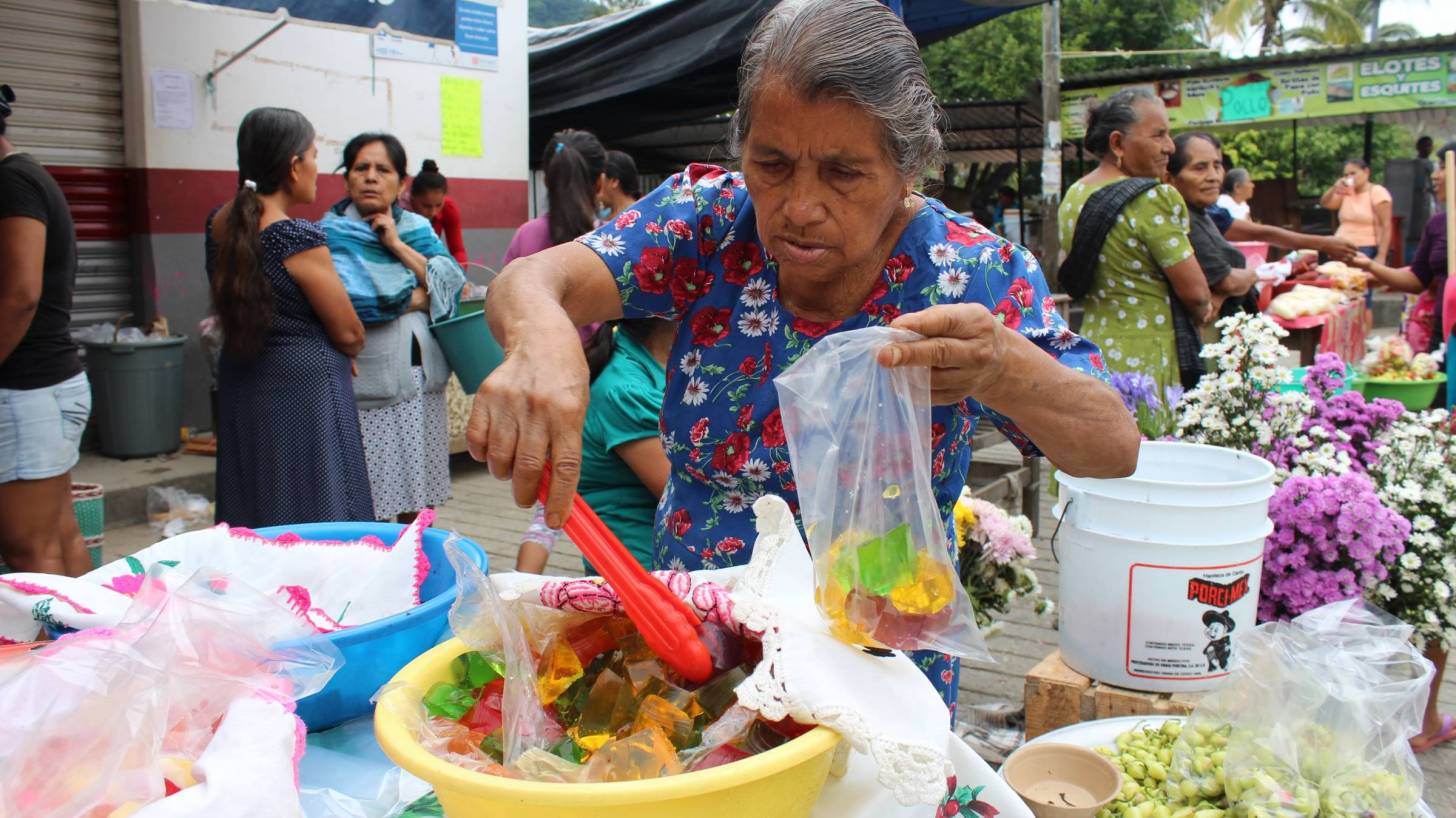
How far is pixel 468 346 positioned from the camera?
4590 mm

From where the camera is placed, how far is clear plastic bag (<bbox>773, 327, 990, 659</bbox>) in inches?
42.8

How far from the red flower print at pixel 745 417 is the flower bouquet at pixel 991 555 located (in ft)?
5.65

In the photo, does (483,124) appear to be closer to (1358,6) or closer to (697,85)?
(697,85)

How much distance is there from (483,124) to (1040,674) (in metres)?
6.13

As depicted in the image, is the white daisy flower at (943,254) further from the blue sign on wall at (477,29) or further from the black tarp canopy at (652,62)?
the blue sign on wall at (477,29)

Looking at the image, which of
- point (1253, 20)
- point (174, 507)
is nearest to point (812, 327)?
point (174, 507)

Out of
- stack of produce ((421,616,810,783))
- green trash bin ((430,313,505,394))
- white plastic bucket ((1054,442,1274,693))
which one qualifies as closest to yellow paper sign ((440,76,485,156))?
green trash bin ((430,313,505,394))

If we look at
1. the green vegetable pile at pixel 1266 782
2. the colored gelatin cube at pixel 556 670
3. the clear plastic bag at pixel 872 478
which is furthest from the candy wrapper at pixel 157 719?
the green vegetable pile at pixel 1266 782

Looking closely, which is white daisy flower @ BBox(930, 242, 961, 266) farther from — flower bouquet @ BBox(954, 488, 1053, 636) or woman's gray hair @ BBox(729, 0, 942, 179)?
flower bouquet @ BBox(954, 488, 1053, 636)

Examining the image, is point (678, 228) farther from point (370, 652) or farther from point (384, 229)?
point (384, 229)

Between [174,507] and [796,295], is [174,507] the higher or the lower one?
the lower one

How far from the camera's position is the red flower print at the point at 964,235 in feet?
5.02

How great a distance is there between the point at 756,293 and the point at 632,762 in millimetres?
869

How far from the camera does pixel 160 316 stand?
19.5 ft
